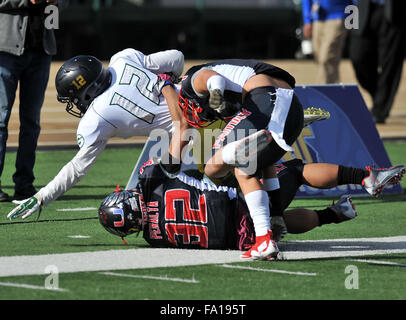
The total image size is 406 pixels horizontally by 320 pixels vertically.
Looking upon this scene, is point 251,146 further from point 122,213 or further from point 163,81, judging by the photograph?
point 163,81

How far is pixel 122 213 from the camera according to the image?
7227 mm

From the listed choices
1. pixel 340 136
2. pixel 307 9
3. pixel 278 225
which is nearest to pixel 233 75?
pixel 278 225

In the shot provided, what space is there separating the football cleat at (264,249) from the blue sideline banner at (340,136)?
9.75ft

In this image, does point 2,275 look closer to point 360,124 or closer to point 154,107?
point 154,107

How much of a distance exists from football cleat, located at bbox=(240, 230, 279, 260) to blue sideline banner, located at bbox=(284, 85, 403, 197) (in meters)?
2.97

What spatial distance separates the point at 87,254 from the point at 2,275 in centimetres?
90

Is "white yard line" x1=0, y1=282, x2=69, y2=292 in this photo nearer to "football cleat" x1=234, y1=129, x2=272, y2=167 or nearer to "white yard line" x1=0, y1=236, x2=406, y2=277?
"white yard line" x1=0, y1=236, x2=406, y2=277

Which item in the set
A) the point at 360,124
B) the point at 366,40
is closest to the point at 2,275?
the point at 360,124

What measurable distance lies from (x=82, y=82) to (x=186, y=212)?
5.23ft

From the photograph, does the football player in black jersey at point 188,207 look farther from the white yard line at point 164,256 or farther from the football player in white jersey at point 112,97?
the football player in white jersey at point 112,97

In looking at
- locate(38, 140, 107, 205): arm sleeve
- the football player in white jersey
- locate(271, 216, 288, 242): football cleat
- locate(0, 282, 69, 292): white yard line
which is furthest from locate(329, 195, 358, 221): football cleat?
locate(0, 282, 69, 292): white yard line

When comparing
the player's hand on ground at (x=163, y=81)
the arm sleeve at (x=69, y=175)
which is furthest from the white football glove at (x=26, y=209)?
the player's hand on ground at (x=163, y=81)

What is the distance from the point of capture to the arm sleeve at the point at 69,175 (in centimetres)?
744

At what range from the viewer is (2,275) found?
20.8ft
